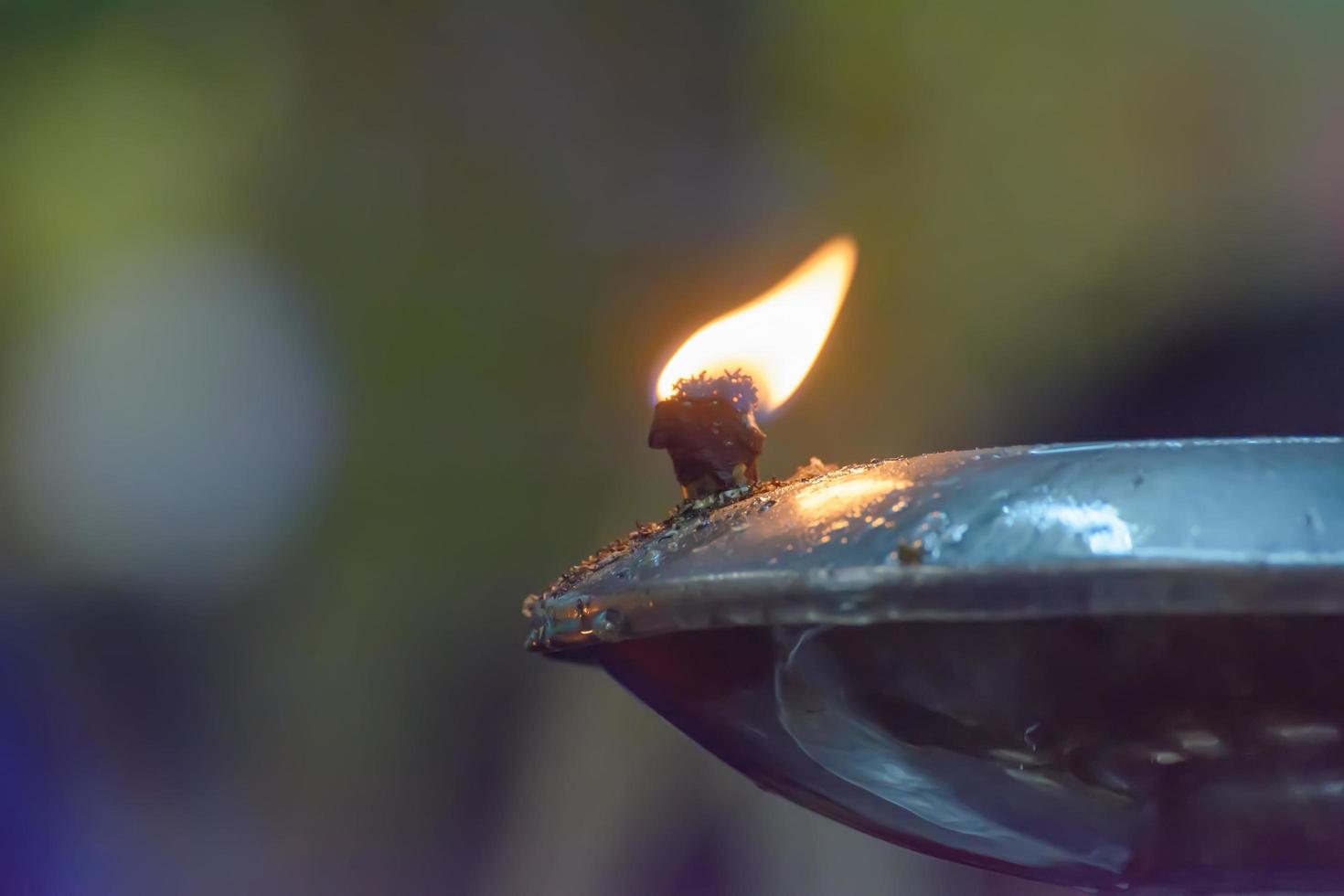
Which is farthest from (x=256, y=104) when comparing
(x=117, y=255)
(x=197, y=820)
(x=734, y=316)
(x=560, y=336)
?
(x=734, y=316)

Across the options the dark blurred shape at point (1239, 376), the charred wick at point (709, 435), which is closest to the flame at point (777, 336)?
the charred wick at point (709, 435)

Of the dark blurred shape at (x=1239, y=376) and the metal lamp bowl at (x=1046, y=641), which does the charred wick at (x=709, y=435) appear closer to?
the metal lamp bowl at (x=1046, y=641)

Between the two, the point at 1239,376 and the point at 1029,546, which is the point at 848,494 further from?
the point at 1239,376

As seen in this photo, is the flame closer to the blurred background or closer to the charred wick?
the charred wick

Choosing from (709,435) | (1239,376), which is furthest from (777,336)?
(1239,376)

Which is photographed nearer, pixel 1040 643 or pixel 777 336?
pixel 1040 643

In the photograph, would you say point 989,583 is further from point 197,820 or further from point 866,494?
point 197,820

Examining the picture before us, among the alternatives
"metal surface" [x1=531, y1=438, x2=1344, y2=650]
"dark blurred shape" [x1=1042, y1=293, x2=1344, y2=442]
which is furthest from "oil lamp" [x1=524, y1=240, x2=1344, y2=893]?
"dark blurred shape" [x1=1042, y1=293, x2=1344, y2=442]
